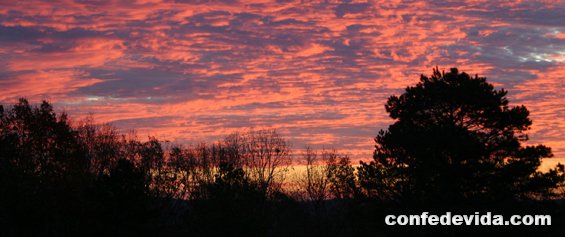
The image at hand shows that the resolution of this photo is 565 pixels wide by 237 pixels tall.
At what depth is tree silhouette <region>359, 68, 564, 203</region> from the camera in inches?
1775

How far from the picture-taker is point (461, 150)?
147 ft

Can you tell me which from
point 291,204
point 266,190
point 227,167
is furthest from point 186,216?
point 291,204

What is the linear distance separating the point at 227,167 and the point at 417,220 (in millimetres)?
22924

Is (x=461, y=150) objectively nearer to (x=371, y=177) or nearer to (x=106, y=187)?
(x=371, y=177)

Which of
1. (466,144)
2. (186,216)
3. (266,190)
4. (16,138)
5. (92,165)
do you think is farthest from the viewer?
(266,190)

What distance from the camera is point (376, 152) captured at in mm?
48625

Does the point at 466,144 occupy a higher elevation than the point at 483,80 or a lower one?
lower

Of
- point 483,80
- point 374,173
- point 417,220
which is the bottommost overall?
point 417,220

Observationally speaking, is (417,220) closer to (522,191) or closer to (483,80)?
(522,191)

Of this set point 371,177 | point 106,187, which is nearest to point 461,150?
point 371,177

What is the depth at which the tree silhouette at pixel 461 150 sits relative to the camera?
4509 centimetres

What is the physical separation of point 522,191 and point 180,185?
45.5m

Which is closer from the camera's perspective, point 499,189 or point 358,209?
point 499,189

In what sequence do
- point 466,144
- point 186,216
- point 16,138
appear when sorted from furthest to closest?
point 186,216
point 16,138
point 466,144
